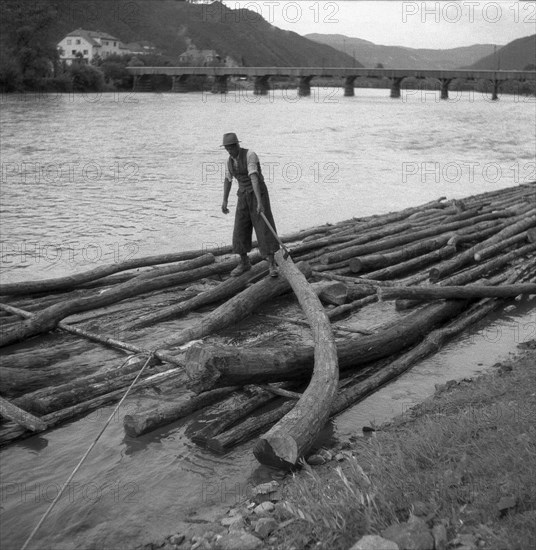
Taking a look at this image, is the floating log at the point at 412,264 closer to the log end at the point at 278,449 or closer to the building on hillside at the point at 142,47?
the log end at the point at 278,449

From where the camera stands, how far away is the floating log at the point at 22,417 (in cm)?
691

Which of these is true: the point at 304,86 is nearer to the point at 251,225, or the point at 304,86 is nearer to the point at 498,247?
the point at 498,247

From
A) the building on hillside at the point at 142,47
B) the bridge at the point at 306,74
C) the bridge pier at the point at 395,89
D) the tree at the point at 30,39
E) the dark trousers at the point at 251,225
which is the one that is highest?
the building on hillside at the point at 142,47

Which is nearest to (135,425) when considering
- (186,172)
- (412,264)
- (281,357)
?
(281,357)

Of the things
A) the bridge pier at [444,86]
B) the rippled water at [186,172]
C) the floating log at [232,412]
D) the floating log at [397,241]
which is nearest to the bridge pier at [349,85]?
the bridge pier at [444,86]

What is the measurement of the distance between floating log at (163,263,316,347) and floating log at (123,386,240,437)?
121 cm

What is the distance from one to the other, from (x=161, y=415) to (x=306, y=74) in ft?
354

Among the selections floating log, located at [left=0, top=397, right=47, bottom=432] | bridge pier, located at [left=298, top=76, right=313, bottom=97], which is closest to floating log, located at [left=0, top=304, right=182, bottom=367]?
floating log, located at [left=0, top=397, right=47, bottom=432]

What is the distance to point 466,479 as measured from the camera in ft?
16.4

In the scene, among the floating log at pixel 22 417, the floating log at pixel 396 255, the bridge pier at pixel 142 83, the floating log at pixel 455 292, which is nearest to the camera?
the floating log at pixel 22 417

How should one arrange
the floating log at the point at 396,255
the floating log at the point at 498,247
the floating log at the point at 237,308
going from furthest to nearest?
the floating log at the point at 498,247
the floating log at the point at 396,255
the floating log at the point at 237,308

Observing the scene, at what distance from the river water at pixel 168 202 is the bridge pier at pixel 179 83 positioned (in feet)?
150

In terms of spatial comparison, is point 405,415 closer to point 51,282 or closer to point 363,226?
point 51,282

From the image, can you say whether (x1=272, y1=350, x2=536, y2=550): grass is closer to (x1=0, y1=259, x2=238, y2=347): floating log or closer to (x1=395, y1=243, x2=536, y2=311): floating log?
(x1=0, y1=259, x2=238, y2=347): floating log
